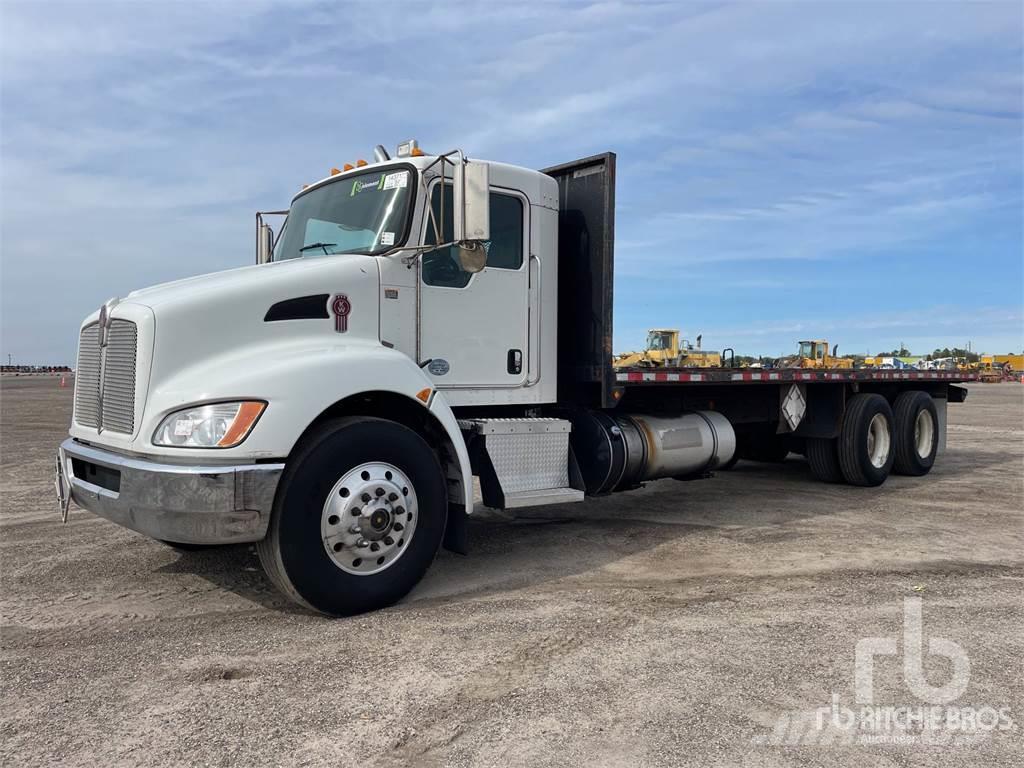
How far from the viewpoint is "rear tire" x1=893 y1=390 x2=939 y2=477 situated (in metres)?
10.1

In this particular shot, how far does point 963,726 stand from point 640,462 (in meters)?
3.79

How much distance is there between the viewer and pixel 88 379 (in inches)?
188

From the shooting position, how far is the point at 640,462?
6781 millimetres

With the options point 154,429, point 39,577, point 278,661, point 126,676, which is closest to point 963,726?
point 278,661

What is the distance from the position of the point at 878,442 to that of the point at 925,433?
4.47ft

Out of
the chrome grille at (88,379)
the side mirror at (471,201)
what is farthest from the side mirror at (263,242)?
the side mirror at (471,201)

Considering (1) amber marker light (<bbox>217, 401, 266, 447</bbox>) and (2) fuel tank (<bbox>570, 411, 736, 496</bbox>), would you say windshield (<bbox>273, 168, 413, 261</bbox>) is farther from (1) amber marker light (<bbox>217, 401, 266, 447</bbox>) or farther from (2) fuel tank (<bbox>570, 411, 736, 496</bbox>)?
(2) fuel tank (<bbox>570, 411, 736, 496</bbox>)

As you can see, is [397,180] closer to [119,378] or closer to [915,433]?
[119,378]

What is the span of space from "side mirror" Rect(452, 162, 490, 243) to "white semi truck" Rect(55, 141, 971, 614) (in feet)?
0.04

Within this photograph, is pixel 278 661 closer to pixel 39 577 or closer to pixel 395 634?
pixel 395 634

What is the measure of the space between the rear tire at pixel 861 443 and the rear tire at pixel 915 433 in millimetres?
634

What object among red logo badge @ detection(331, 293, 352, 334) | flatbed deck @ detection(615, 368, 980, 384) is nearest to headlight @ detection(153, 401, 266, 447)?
red logo badge @ detection(331, 293, 352, 334)

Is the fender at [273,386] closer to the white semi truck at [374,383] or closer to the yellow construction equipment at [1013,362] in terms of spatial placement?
the white semi truck at [374,383]

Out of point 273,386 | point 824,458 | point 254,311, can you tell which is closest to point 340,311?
point 254,311
